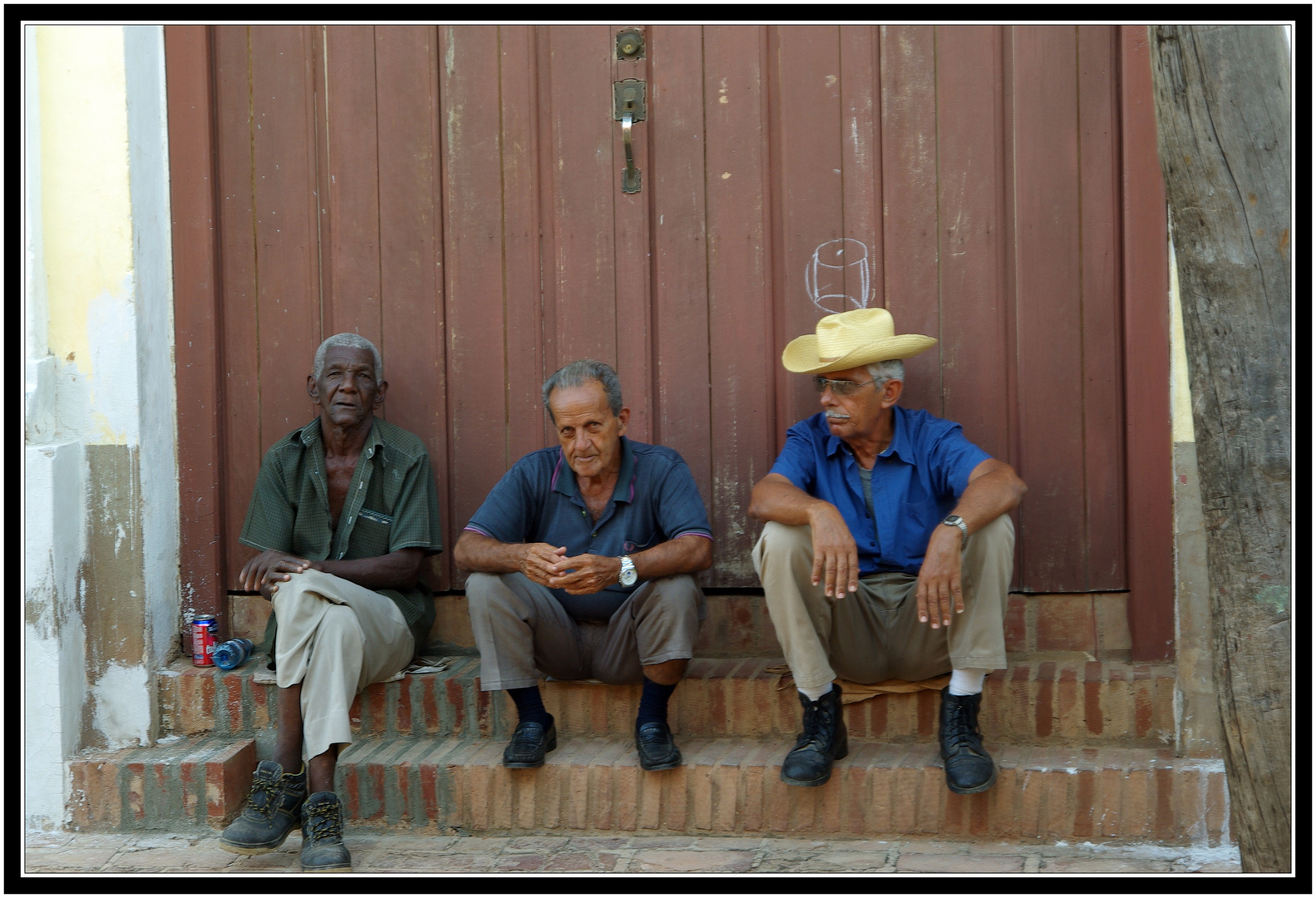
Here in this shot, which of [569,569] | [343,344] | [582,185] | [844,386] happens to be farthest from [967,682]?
[343,344]

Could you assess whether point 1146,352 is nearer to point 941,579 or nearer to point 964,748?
point 941,579

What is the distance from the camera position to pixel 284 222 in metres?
4.27

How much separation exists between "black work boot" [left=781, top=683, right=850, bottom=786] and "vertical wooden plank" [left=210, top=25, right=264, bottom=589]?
6.84 feet

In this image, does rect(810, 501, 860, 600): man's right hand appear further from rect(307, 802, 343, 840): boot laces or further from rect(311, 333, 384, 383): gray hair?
rect(311, 333, 384, 383): gray hair

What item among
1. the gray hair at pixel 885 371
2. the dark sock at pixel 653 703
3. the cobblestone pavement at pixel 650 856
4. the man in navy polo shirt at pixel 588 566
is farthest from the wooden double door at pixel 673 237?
the cobblestone pavement at pixel 650 856

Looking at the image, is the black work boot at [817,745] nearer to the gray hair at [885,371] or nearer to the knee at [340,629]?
the gray hair at [885,371]

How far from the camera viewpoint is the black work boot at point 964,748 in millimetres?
3340

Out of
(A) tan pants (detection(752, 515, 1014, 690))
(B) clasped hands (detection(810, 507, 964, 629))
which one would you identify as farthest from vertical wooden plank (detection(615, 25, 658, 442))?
(B) clasped hands (detection(810, 507, 964, 629))

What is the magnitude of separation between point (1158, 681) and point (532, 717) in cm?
190

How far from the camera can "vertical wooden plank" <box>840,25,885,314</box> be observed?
4020 millimetres

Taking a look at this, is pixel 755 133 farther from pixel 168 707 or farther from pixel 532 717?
pixel 168 707

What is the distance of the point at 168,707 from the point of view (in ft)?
13.4

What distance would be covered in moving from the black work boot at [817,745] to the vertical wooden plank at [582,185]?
1.40 m
